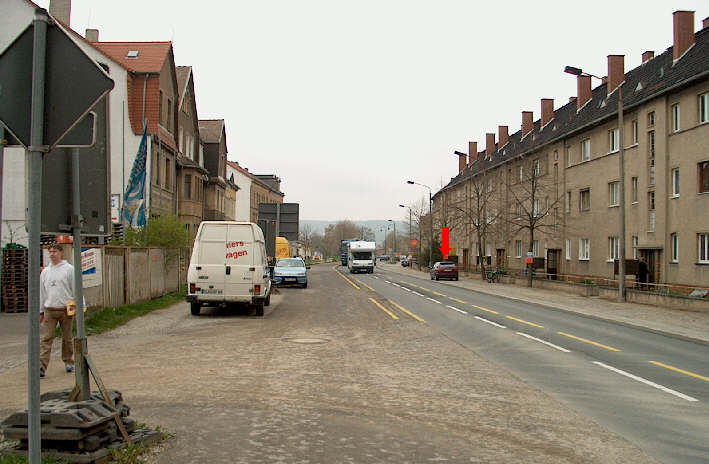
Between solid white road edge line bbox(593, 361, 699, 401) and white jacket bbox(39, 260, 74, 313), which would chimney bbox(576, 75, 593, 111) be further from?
white jacket bbox(39, 260, 74, 313)

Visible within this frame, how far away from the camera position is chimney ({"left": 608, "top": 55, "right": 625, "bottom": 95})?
40.4 m

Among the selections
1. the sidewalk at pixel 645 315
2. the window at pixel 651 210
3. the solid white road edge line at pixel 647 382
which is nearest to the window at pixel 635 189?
the window at pixel 651 210

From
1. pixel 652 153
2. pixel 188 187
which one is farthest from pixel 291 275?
pixel 652 153

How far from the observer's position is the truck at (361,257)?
64.3m

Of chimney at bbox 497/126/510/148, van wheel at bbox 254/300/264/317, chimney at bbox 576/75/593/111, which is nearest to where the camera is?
van wheel at bbox 254/300/264/317

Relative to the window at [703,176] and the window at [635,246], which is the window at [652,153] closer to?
the window at [635,246]

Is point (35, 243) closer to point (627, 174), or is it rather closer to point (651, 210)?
point (651, 210)

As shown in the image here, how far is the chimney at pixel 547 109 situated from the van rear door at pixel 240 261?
42.0 meters

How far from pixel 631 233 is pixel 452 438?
101ft

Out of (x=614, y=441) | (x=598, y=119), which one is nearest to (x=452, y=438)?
(x=614, y=441)

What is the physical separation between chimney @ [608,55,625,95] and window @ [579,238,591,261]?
970cm

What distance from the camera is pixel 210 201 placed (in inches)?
2013

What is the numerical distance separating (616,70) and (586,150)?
5.49 m

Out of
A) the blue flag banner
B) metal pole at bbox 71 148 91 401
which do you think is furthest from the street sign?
the blue flag banner
